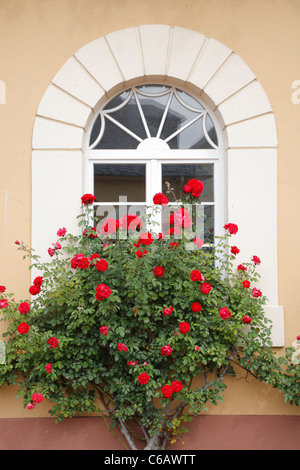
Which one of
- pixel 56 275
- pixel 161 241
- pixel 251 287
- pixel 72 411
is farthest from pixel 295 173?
pixel 72 411

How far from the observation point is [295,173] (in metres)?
3.88

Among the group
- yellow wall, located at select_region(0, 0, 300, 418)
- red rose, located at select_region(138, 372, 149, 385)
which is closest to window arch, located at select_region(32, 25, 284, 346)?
yellow wall, located at select_region(0, 0, 300, 418)

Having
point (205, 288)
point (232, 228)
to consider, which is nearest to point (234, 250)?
point (232, 228)

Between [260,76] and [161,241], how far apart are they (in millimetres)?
1747

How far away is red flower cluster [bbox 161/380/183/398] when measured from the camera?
326cm

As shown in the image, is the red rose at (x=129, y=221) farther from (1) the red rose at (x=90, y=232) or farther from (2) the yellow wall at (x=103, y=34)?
(2) the yellow wall at (x=103, y=34)

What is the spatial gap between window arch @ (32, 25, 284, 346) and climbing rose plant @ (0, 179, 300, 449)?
265 mm

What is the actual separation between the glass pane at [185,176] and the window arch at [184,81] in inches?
9.2

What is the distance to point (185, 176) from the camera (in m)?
4.10

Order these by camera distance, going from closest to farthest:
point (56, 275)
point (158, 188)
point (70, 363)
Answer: point (70, 363) < point (56, 275) < point (158, 188)

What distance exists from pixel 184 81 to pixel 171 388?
261 cm

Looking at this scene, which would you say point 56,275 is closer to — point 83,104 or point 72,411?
point 72,411

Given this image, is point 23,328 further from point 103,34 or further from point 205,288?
point 103,34

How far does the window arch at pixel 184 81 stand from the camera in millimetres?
3836
